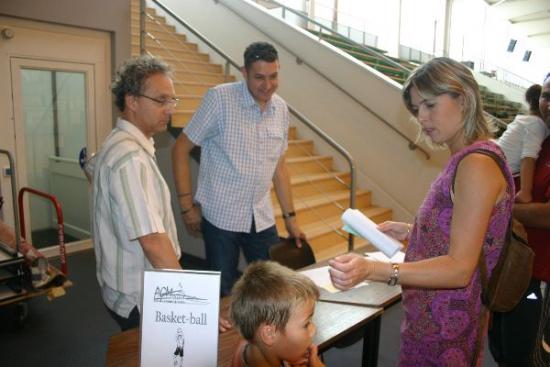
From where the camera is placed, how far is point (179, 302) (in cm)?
108

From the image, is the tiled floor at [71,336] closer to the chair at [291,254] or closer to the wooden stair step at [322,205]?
the chair at [291,254]

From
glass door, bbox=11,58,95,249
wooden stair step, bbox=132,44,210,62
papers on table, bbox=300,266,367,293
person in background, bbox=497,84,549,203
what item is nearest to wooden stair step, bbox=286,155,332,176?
glass door, bbox=11,58,95,249

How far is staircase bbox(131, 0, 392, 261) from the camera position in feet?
14.3

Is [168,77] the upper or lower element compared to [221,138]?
upper

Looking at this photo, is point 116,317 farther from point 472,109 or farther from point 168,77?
point 472,109

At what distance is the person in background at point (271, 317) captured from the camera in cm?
119

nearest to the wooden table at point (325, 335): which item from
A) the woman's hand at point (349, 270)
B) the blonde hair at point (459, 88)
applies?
the woman's hand at point (349, 270)

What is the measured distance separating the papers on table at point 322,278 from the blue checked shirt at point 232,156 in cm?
47

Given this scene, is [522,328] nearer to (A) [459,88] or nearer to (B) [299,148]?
(A) [459,88]

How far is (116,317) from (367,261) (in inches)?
36.6

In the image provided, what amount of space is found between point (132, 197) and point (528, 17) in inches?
621

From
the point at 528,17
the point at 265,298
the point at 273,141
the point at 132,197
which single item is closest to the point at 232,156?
the point at 273,141

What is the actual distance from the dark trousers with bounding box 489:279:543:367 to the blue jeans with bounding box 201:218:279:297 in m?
1.22

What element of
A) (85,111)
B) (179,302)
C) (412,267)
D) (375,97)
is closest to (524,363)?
(412,267)
